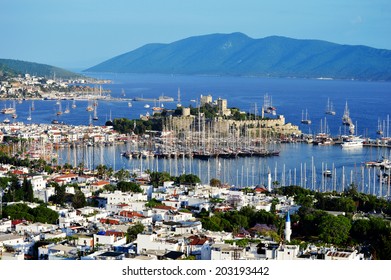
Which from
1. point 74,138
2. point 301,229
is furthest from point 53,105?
point 301,229

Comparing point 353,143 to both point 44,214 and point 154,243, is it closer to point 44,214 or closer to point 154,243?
A: point 44,214

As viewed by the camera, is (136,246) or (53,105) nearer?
(136,246)

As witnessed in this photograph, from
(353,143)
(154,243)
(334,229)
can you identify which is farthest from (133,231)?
(353,143)

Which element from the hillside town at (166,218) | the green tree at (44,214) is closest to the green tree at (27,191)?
the hillside town at (166,218)

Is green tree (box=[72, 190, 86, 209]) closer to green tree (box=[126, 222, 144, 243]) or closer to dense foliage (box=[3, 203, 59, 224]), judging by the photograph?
dense foliage (box=[3, 203, 59, 224])

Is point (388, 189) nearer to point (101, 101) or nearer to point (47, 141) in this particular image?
point (47, 141)

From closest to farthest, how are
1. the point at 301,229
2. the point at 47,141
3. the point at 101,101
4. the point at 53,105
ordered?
the point at 301,229, the point at 47,141, the point at 53,105, the point at 101,101
